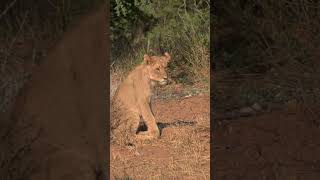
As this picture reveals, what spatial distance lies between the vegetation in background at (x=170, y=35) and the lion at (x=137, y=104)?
3502mm

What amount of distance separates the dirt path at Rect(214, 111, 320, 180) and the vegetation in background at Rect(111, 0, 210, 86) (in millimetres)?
4243

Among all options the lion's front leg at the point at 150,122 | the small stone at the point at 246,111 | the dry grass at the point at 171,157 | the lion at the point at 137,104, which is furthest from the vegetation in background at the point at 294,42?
the lion's front leg at the point at 150,122

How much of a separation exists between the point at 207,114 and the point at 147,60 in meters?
1.29

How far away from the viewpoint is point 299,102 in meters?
8.11

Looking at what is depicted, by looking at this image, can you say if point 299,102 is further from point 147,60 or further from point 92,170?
point 92,170

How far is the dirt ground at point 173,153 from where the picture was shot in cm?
691

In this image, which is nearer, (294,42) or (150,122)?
(294,42)

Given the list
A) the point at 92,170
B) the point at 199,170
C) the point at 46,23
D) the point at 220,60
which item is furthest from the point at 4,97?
the point at 220,60

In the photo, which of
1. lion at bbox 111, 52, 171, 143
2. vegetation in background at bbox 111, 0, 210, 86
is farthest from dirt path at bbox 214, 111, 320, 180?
vegetation in background at bbox 111, 0, 210, 86

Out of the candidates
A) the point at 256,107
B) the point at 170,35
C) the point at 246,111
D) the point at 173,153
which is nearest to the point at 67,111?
the point at 173,153

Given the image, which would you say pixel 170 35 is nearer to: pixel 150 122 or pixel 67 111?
pixel 150 122

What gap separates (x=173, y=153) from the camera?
779cm

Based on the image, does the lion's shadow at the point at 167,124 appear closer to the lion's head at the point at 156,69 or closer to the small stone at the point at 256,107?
the lion's head at the point at 156,69

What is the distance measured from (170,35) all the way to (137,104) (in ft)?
17.0
